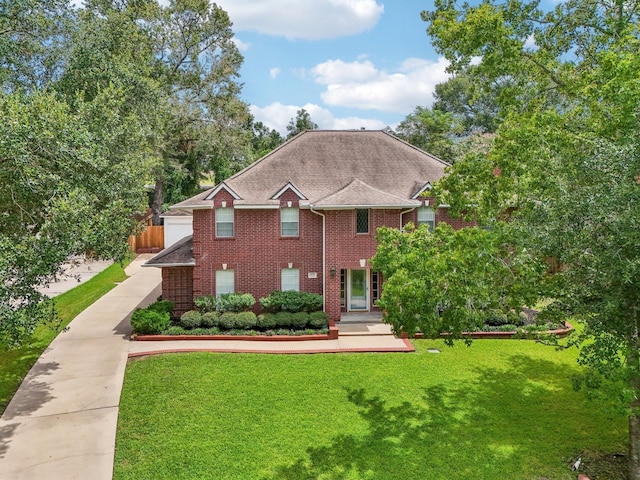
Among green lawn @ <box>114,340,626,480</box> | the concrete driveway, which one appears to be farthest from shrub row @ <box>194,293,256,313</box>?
green lawn @ <box>114,340,626,480</box>

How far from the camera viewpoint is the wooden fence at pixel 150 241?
3241 cm

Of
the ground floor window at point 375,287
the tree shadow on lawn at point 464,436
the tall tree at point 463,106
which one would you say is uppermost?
the tall tree at point 463,106

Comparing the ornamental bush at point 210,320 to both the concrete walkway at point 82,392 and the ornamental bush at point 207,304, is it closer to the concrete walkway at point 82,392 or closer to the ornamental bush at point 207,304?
the ornamental bush at point 207,304

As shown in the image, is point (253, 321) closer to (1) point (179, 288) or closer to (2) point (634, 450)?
(1) point (179, 288)

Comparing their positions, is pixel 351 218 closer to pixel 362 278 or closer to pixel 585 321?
pixel 362 278

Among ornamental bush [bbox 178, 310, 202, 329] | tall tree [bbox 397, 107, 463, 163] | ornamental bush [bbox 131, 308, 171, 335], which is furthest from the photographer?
tall tree [bbox 397, 107, 463, 163]

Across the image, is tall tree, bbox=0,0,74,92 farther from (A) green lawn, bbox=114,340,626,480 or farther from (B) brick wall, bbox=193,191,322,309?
(A) green lawn, bbox=114,340,626,480

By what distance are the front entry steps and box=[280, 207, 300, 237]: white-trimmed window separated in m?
4.19

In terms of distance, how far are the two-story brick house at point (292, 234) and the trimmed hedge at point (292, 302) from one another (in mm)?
486

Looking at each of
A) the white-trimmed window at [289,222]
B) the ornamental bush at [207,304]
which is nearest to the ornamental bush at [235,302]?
the ornamental bush at [207,304]

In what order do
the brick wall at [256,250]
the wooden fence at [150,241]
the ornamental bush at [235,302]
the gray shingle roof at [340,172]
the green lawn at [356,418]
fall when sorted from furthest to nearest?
the wooden fence at [150,241], the brick wall at [256,250], the gray shingle roof at [340,172], the ornamental bush at [235,302], the green lawn at [356,418]

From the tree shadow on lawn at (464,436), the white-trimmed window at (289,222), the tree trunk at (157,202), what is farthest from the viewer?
the tree trunk at (157,202)

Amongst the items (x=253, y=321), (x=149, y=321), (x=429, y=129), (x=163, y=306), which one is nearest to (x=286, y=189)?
(x=253, y=321)

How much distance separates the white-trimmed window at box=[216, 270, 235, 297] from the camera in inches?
682
